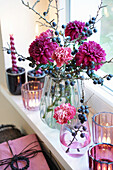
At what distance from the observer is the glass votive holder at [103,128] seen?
84cm

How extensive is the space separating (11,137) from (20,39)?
1.66ft

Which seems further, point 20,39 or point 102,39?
point 20,39

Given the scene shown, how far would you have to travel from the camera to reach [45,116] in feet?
3.41

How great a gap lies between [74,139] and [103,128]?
4.6 inches

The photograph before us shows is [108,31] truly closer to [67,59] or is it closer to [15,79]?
[67,59]

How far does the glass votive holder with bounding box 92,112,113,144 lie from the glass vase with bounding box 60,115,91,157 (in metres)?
0.03

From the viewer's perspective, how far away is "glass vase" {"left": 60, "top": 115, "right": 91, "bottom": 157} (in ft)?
2.84

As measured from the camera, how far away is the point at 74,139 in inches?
35.2

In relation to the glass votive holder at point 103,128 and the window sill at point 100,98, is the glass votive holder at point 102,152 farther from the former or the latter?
the window sill at point 100,98

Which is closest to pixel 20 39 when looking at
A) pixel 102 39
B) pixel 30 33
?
pixel 30 33

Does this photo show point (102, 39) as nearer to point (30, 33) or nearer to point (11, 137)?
point (30, 33)

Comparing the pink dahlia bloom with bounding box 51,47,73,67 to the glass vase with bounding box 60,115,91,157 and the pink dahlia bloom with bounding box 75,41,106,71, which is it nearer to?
Result: the pink dahlia bloom with bounding box 75,41,106,71

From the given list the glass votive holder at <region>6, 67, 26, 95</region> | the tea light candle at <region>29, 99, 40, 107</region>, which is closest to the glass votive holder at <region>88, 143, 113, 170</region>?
the tea light candle at <region>29, 99, 40, 107</region>

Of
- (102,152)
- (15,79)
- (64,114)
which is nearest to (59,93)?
(64,114)
